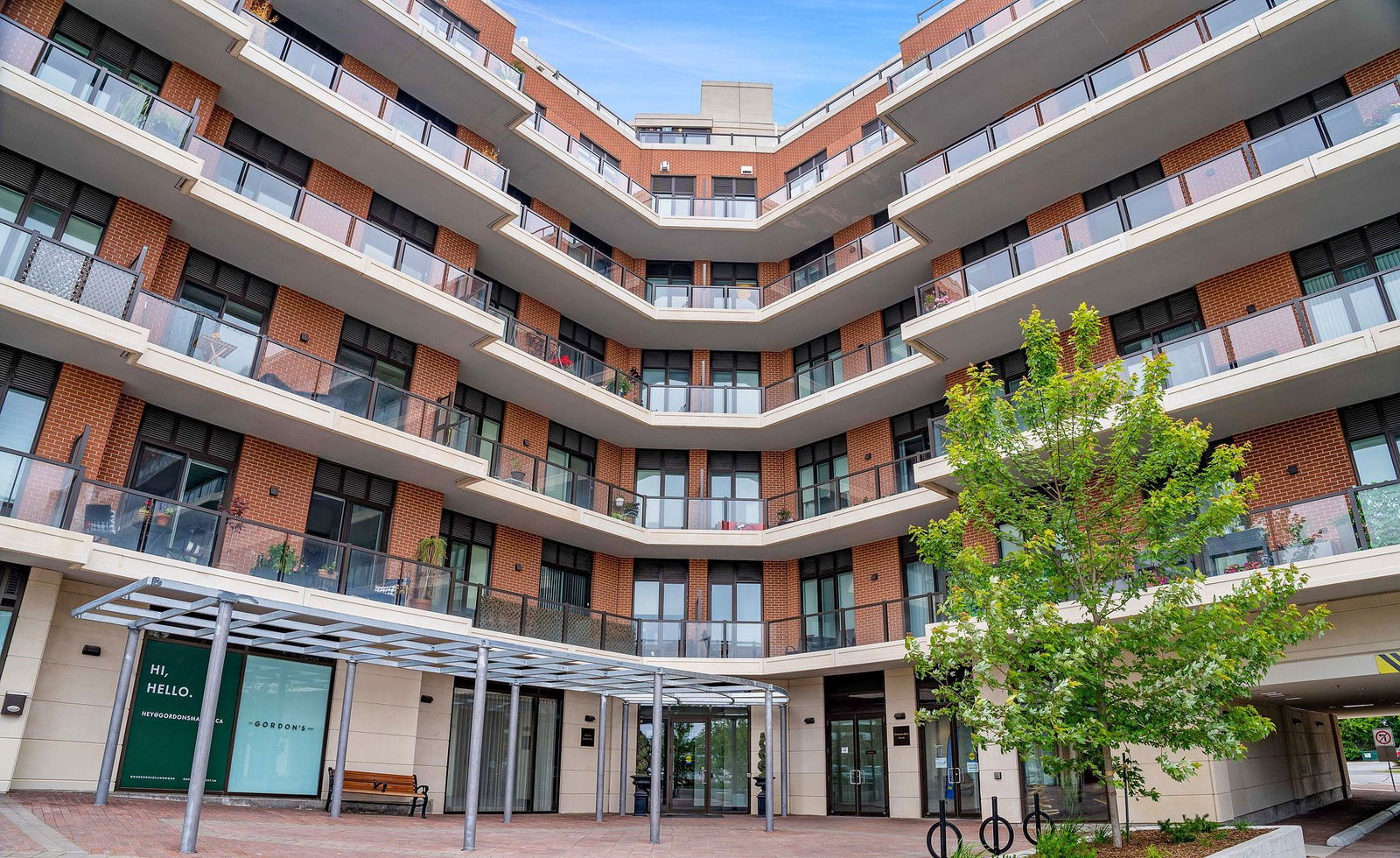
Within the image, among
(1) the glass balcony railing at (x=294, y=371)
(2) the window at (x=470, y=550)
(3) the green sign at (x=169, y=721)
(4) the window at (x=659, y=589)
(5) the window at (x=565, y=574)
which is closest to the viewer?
(3) the green sign at (x=169, y=721)

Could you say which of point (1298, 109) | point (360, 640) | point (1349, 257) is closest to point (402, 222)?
point (360, 640)

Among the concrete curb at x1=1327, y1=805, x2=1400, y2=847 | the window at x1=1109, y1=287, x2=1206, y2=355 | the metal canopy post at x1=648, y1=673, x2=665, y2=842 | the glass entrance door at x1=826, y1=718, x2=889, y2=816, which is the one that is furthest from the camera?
the glass entrance door at x1=826, y1=718, x2=889, y2=816

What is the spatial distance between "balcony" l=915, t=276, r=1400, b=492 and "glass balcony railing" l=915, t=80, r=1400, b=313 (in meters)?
2.60

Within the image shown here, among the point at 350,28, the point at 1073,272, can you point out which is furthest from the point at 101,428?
the point at 1073,272

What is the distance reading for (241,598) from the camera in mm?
9438

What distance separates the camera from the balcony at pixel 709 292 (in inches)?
870

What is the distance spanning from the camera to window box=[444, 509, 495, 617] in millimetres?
19355

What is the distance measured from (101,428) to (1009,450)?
14.3 meters

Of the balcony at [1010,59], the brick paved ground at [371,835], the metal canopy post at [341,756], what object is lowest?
the brick paved ground at [371,835]

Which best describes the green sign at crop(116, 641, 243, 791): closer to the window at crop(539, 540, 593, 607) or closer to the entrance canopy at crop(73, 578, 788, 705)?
the entrance canopy at crop(73, 578, 788, 705)

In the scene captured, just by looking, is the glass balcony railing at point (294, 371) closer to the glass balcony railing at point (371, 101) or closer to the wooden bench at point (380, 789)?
the glass balcony railing at point (371, 101)

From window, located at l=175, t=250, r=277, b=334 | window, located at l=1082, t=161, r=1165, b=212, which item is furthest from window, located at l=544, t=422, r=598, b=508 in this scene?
window, located at l=1082, t=161, r=1165, b=212

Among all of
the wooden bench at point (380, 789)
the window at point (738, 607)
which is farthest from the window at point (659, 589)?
the wooden bench at point (380, 789)

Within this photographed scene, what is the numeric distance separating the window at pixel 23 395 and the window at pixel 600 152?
1517 cm
